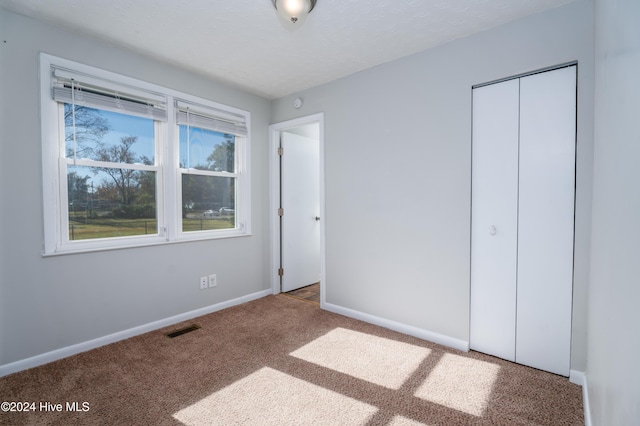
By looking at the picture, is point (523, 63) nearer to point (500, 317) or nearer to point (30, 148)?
point (500, 317)

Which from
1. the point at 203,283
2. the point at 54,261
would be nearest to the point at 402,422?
the point at 203,283

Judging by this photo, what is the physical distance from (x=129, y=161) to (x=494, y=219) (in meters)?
3.18

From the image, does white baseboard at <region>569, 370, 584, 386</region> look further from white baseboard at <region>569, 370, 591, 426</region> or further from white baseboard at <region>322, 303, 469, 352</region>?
white baseboard at <region>322, 303, 469, 352</region>

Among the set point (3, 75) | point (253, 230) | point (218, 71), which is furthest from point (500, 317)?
point (3, 75)

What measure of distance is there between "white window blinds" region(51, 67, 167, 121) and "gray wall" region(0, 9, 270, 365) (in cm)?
13

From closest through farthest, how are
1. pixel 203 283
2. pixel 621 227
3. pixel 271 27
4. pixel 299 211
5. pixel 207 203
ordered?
pixel 621 227 < pixel 271 27 < pixel 203 283 < pixel 207 203 < pixel 299 211

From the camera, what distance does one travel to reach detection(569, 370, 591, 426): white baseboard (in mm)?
1580

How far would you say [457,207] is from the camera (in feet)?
8.02

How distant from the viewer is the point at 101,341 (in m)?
2.47

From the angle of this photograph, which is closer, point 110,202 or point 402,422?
point 402,422

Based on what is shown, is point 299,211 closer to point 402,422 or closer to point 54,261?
point 54,261

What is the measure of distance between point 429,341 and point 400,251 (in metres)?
0.82

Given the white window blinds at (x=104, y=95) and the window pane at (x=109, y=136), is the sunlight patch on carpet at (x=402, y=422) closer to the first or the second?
the window pane at (x=109, y=136)

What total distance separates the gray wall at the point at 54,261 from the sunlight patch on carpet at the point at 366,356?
150 cm
